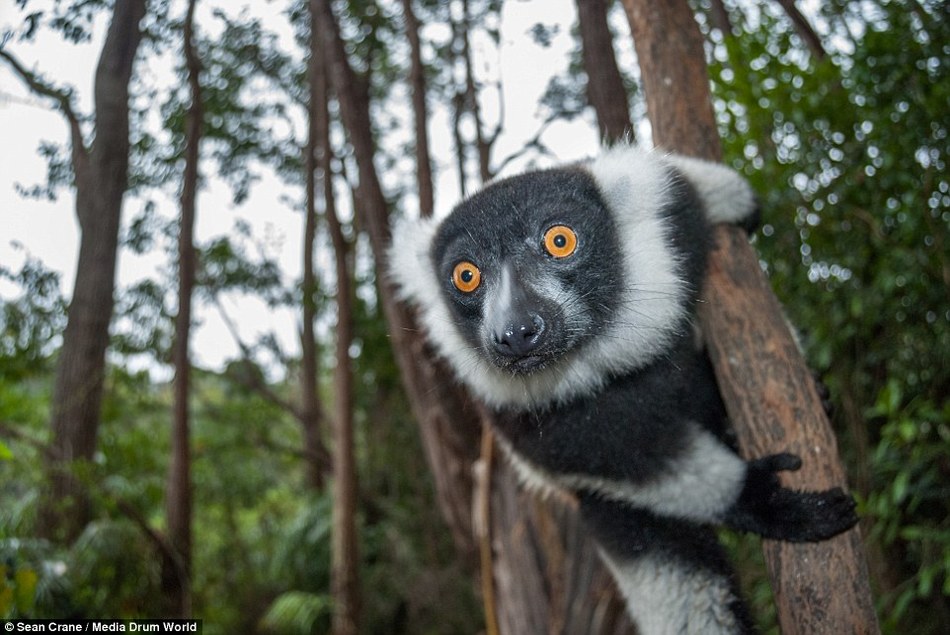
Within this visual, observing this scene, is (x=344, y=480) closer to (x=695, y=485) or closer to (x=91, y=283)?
(x=91, y=283)

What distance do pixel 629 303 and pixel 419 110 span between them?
2.99 meters

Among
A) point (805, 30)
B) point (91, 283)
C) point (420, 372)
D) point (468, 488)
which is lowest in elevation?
point (468, 488)

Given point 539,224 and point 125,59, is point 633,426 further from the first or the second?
point 125,59

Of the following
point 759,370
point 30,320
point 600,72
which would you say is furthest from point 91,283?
point 759,370

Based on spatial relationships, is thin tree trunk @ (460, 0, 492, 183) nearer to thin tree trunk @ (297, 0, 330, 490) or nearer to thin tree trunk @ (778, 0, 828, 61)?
thin tree trunk @ (778, 0, 828, 61)

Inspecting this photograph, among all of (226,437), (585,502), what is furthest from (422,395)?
(226,437)

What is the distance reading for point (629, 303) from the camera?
2080 millimetres

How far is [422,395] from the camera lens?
4250mm

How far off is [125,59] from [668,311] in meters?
2.28

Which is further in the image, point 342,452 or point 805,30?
point 342,452

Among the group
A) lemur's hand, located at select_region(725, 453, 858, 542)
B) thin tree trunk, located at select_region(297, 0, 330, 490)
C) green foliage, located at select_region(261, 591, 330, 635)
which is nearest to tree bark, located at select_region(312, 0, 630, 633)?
lemur's hand, located at select_region(725, 453, 858, 542)

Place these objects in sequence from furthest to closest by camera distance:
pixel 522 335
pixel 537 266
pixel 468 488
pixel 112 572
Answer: pixel 468 488 < pixel 112 572 < pixel 537 266 < pixel 522 335

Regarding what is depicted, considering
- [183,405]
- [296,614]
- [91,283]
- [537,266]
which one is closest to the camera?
[537,266]

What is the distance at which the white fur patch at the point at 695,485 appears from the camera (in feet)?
6.60
